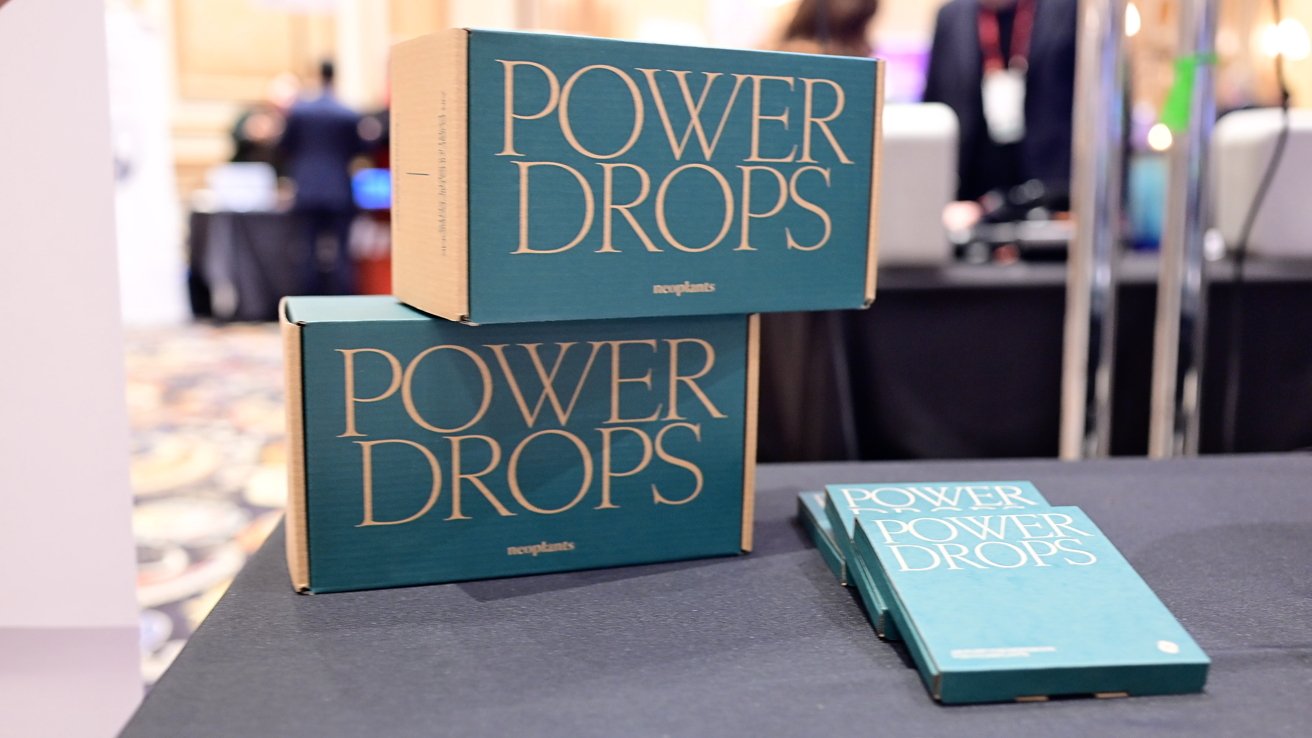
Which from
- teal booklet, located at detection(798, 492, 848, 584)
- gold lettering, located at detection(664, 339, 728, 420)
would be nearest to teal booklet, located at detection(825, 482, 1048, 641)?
teal booklet, located at detection(798, 492, 848, 584)

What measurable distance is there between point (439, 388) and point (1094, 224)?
88cm

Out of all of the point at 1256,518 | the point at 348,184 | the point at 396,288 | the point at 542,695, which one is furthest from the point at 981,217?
the point at 348,184

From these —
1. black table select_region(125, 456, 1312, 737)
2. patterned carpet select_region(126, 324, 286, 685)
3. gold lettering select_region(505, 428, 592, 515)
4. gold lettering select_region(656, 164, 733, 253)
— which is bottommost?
→ patterned carpet select_region(126, 324, 286, 685)

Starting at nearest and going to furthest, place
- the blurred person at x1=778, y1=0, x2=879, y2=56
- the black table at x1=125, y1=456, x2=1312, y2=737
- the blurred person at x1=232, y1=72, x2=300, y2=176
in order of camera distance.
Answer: the black table at x1=125, y1=456, x2=1312, y2=737 → the blurred person at x1=778, y1=0, x2=879, y2=56 → the blurred person at x1=232, y1=72, x2=300, y2=176

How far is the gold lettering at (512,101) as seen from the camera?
1.98ft

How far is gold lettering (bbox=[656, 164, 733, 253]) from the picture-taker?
65cm

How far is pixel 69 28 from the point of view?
30.0 inches

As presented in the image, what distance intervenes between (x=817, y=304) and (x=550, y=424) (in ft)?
0.63

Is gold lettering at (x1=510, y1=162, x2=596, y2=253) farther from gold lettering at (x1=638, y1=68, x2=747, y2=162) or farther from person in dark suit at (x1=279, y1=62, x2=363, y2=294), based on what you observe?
person in dark suit at (x1=279, y1=62, x2=363, y2=294)

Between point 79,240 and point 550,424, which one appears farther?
point 79,240

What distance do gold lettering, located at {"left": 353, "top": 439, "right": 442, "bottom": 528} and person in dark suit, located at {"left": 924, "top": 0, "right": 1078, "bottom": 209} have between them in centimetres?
216

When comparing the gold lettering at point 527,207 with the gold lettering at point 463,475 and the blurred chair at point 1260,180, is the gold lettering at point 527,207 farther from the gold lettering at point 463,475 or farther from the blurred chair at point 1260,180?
the blurred chair at point 1260,180

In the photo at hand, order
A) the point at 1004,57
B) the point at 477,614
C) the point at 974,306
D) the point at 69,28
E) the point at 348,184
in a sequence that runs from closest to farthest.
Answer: the point at 477,614 → the point at 69,28 → the point at 974,306 → the point at 1004,57 → the point at 348,184

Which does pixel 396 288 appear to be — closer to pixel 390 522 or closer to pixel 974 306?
pixel 390 522
